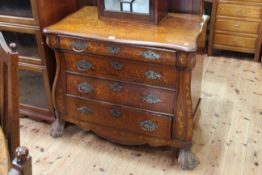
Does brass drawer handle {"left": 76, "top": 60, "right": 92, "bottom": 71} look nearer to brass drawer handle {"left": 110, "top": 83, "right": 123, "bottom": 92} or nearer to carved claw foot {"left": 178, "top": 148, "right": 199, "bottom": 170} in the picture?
brass drawer handle {"left": 110, "top": 83, "right": 123, "bottom": 92}

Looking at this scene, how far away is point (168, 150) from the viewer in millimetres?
2115

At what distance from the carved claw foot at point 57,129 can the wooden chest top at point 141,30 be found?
668 mm

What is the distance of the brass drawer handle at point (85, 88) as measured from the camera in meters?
1.98

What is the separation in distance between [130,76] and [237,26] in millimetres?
1762

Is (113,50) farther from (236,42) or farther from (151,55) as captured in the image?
(236,42)

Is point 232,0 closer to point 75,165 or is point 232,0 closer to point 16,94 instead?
point 75,165

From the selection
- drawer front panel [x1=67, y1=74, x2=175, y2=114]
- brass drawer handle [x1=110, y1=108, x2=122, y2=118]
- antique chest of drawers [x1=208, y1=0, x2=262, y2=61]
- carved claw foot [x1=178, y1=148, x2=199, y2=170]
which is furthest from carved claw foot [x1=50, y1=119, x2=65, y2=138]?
antique chest of drawers [x1=208, y1=0, x2=262, y2=61]

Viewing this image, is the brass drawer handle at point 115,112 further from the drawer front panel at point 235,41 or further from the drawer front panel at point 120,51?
the drawer front panel at point 235,41

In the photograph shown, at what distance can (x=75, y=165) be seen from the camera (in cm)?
199

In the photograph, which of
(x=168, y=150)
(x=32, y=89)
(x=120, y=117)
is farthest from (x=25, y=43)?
(x=168, y=150)

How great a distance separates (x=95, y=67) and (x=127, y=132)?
459mm

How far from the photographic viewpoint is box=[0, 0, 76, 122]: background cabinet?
6.43ft

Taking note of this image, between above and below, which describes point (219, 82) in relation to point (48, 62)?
below

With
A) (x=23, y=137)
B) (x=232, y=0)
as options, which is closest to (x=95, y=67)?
(x=23, y=137)
